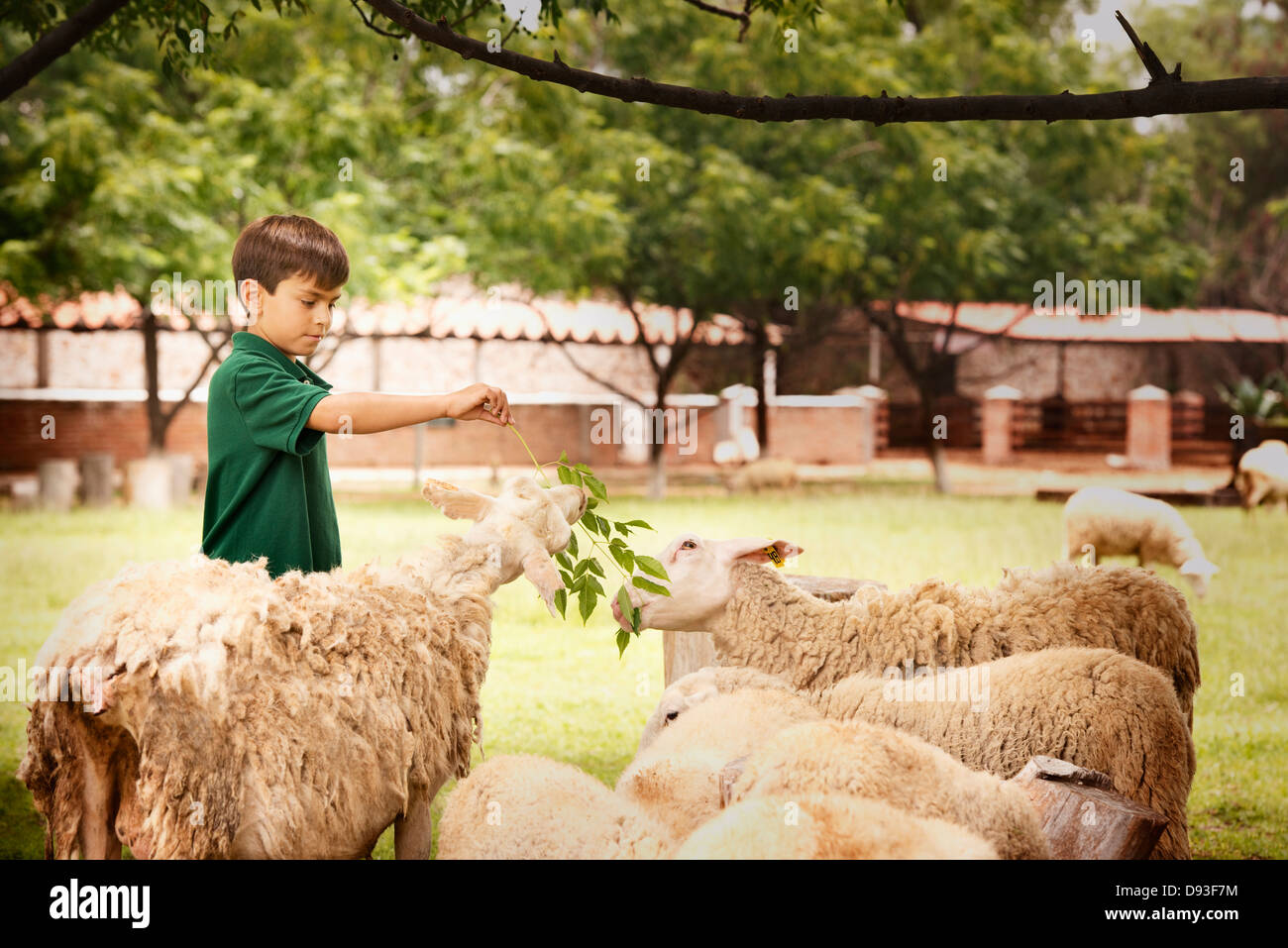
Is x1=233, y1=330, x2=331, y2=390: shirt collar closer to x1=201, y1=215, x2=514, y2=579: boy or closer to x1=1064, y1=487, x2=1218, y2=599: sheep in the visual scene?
x1=201, y1=215, x2=514, y2=579: boy

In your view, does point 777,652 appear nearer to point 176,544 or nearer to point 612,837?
point 612,837

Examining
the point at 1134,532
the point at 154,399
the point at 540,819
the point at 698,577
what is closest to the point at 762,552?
the point at 698,577

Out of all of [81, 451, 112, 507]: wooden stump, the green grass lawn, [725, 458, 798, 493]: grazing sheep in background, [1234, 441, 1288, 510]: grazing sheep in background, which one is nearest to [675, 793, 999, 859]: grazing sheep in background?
the green grass lawn

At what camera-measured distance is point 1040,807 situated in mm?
2662

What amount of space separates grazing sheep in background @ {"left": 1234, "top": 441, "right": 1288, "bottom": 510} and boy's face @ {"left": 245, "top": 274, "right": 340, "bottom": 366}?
50.2 ft

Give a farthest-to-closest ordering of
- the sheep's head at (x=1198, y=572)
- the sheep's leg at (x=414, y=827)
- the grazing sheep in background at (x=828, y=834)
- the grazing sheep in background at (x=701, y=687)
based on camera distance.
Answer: the sheep's head at (x=1198, y=572) → the grazing sheep in background at (x=701, y=687) → the sheep's leg at (x=414, y=827) → the grazing sheep in background at (x=828, y=834)

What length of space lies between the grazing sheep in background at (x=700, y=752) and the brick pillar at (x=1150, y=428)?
2270 centimetres

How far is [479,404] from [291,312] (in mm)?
630

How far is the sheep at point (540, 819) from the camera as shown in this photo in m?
2.79

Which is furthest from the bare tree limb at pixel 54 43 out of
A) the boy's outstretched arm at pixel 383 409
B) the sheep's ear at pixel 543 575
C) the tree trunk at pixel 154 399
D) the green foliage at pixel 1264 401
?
the green foliage at pixel 1264 401

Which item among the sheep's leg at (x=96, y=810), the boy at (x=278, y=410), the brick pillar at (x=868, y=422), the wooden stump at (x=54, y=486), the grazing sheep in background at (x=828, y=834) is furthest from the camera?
the brick pillar at (x=868, y=422)

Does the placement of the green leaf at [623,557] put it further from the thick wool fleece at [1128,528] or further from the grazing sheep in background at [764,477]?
the grazing sheep in background at [764,477]

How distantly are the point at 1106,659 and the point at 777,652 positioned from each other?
43.1 inches
